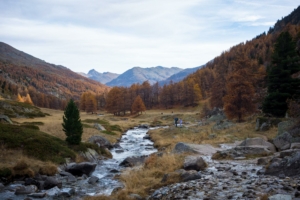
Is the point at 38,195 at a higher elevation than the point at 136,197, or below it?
below

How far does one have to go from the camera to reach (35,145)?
22.8 m

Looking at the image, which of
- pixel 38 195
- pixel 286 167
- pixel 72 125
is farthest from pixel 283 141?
pixel 72 125

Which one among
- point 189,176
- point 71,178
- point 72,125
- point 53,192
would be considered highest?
point 72,125

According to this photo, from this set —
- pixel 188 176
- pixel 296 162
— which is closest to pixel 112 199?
pixel 188 176

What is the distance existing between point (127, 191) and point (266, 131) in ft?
65.9

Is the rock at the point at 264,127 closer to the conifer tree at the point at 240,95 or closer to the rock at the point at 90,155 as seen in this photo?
the conifer tree at the point at 240,95

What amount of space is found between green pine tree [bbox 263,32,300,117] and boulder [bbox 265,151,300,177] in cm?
2082

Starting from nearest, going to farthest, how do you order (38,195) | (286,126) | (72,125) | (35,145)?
(38,195), (286,126), (35,145), (72,125)

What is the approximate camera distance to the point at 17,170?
56.7ft

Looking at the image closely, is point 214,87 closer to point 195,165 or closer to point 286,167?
point 195,165

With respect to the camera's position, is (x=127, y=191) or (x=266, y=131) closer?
(x=127, y=191)

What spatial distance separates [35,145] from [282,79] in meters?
29.9

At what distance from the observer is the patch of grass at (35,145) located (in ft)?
71.0

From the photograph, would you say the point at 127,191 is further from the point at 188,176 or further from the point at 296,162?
the point at 296,162
